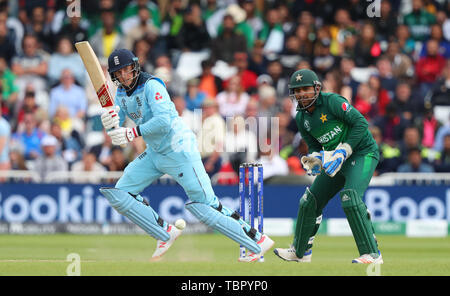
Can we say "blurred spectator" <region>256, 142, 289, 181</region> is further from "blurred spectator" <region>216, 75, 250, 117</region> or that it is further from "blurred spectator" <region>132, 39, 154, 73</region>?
"blurred spectator" <region>132, 39, 154, 73</region>

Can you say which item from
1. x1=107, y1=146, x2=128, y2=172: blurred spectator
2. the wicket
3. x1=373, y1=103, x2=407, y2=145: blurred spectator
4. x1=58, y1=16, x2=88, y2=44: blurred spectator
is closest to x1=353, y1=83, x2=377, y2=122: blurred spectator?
x1=373, y1=103, x2=407, y2=145: blurred spectator

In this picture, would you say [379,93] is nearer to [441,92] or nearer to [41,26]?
[441,92]

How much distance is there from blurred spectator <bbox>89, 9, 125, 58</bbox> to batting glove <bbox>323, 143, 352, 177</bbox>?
9.00 metres

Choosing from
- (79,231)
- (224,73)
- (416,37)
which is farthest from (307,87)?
(416,37)

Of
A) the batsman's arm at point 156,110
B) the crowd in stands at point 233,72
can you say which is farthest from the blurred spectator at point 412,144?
the batsman's arm at point 156,110

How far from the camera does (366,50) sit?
54.7 feet

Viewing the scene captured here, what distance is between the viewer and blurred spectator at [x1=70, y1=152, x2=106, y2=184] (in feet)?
47.1

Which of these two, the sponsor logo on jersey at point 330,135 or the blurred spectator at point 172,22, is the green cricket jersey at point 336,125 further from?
the blurred spectator at point 172,22

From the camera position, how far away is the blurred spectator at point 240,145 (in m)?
14.3

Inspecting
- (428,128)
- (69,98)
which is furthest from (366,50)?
(69,98)

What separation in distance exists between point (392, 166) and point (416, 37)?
3658 millimetres

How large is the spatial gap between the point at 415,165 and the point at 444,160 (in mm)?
529

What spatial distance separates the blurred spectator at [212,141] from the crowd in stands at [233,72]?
0.02 meters

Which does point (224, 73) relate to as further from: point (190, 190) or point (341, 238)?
point (190, 190)
